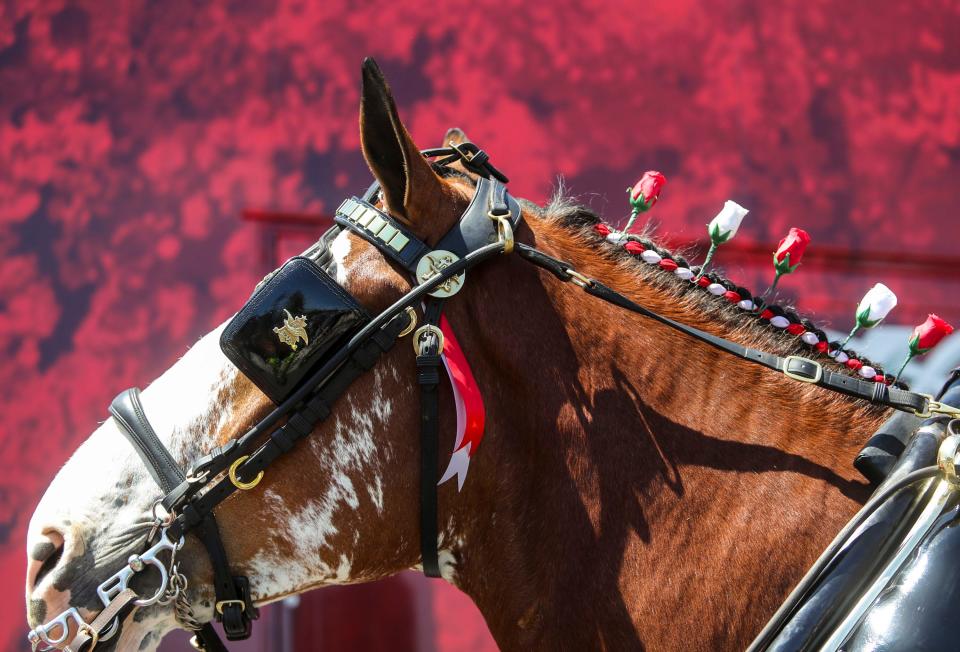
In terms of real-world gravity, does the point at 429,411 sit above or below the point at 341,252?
below

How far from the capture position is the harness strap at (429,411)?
1.51 meters

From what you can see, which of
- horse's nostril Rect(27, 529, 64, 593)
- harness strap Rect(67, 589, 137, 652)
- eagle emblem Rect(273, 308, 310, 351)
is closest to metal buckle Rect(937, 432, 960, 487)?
eagle emblem Rect(273, 308, 310, 351)

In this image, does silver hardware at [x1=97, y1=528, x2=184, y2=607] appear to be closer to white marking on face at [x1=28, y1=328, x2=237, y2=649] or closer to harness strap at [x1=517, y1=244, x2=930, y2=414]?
white marking on face at [x1=28, y1=328, x2=237, y2=649]

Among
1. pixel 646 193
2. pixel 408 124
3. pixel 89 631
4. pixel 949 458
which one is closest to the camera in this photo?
pixel 949 458

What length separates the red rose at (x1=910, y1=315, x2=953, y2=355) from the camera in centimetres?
169

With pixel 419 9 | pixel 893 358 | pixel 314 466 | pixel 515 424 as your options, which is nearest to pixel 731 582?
pixel 515 424

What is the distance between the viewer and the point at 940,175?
4676 mm

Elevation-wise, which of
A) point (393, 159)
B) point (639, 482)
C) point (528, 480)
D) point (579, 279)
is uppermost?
point (393, 159)

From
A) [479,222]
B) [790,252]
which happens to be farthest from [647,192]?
[479,222]

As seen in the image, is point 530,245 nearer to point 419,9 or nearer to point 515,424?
point 515,424

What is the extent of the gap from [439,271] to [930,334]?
101 cm

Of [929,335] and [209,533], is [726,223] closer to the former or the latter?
[929,335]

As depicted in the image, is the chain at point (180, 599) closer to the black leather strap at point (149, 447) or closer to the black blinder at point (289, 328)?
the black leather strap at point (149, 447)

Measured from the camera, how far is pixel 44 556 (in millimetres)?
1464
